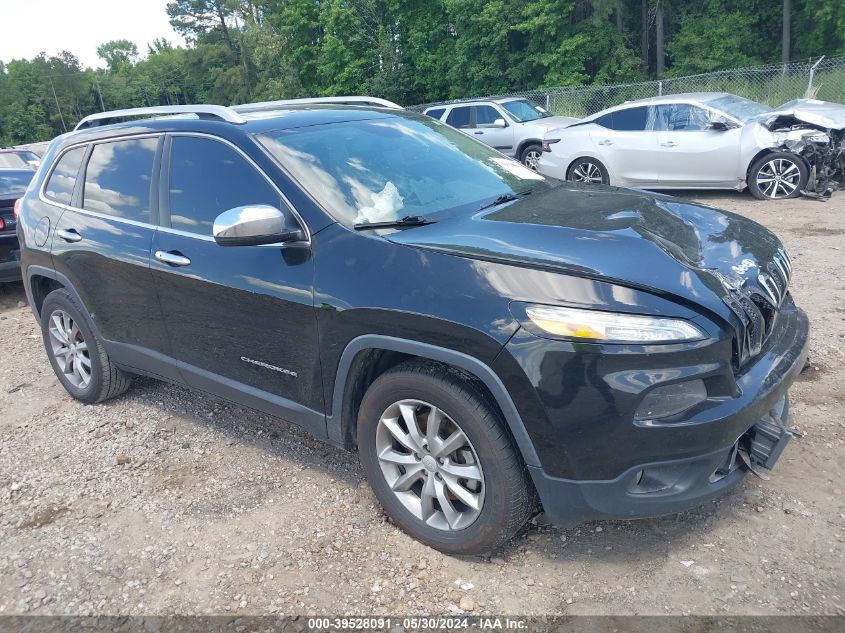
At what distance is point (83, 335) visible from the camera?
14.8 feet

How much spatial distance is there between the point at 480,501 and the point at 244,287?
1.49m

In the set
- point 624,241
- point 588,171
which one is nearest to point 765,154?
point 588,171

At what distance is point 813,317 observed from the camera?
508 centimetres

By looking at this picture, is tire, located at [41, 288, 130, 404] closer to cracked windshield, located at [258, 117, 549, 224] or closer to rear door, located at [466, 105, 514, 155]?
cracked windshield, located at [258, 117, 549, 224]

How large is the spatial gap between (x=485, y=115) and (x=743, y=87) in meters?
9.00

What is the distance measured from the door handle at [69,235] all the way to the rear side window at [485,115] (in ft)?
37.4

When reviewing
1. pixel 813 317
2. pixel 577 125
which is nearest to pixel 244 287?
pixel 813 317

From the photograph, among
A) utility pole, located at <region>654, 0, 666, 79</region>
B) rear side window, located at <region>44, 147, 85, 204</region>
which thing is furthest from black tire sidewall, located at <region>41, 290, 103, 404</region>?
utility pole, located at <region>654, 0, 666, 79</region>

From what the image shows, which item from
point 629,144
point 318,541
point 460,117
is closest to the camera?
point 318,541

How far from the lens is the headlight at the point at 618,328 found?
2332 mm

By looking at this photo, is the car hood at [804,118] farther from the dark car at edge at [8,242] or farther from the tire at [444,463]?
the dark car at edge at [8,242]

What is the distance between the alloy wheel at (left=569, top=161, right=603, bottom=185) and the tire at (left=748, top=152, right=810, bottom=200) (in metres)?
2.33

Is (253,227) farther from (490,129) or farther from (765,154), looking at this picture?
(490,129)

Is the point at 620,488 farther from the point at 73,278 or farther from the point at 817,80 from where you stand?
the point at 817,80
